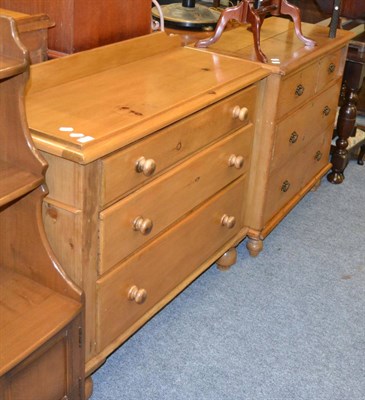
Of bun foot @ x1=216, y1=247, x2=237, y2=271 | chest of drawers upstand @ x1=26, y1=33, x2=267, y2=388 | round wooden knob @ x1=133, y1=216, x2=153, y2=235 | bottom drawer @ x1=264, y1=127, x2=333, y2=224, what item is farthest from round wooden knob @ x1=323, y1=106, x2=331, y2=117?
round wooden knob @ x1=133, y1=216, x2=153, y2=235

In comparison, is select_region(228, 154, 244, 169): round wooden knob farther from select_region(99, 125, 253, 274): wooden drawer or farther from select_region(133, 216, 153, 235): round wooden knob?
select_region(133, 216, 153, 235): round wooden knob

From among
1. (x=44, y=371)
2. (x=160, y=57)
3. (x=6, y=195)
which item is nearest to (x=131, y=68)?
(x=160, y=57)

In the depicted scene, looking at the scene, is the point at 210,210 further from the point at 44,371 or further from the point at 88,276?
the point at 44,371

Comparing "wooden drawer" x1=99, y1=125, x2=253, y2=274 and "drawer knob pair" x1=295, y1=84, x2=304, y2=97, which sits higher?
"drawer knob pair" x1=295, y1=84, x2=304, y2=97

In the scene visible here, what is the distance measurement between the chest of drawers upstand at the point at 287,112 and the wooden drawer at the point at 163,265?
15 cm

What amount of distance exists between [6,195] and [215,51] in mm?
1195

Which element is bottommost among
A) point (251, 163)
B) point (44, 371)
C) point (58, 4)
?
point (44, 371)

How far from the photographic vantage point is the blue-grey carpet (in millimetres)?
1989

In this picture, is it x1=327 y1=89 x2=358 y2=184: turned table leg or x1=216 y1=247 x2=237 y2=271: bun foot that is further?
x1=327 y1=89 x2=358 y2=184: turned table leg

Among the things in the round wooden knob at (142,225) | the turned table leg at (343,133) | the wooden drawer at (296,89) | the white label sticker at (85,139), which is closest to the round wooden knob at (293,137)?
the wooden drawer at (296,89)

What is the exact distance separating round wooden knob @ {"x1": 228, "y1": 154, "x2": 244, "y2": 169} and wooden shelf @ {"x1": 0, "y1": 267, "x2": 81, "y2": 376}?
0.79 m

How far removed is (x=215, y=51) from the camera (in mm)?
2416

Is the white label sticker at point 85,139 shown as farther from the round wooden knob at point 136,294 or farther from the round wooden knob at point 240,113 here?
the round wooden knob at point 240,113

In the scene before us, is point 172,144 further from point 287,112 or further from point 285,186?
point 285,186
